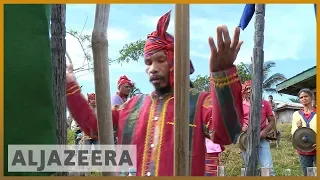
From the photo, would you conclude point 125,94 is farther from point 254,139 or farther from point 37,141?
point 37,141

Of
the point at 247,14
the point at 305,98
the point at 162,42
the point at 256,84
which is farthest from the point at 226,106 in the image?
the point at 305,98

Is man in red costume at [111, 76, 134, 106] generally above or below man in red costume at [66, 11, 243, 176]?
above

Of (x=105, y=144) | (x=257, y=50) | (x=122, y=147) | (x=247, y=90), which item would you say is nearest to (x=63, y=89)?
(x=122, y=147)

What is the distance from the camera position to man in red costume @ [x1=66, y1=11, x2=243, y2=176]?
5.76 ft

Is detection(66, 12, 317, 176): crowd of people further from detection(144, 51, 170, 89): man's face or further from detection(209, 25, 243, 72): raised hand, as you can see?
detection(209, 25, 243, 72): raised hand

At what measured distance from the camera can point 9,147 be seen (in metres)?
1.25

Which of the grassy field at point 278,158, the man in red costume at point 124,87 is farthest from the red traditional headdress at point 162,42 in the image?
the grassy field at point 278,158

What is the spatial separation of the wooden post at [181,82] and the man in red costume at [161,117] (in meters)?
0.37

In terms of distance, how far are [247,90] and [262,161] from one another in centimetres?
52

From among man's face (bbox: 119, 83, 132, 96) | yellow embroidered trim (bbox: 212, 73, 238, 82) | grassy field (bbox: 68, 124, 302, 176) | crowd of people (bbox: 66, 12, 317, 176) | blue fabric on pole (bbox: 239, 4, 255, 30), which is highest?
blue fabric on pole (bbox: 239, 4, 255, 30)

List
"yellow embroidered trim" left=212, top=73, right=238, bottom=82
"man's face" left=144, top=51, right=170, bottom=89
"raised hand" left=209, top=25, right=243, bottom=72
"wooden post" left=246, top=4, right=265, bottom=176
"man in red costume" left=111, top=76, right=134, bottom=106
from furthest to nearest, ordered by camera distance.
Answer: "wooden post" left=246, top=4, right=265, bottom=176 → "man in red costume" left=111, top=76, right=134, bottom=106 → "man's face" left=144, top=51, right=170, bottom=89 → "yellow embroidered trim" left=212, top=73, right=238, bottom=82 → "raised hand" left=209, top=25, right=243, bottom=72

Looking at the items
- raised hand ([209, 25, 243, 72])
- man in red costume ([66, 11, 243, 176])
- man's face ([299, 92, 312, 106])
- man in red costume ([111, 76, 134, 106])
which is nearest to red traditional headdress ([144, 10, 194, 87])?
man in red costume ([66, 11, 243, 176])

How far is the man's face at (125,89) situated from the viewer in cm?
318

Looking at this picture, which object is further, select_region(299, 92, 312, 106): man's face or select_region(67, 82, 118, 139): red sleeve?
select_region(299, 92, 312, 106): man's face
